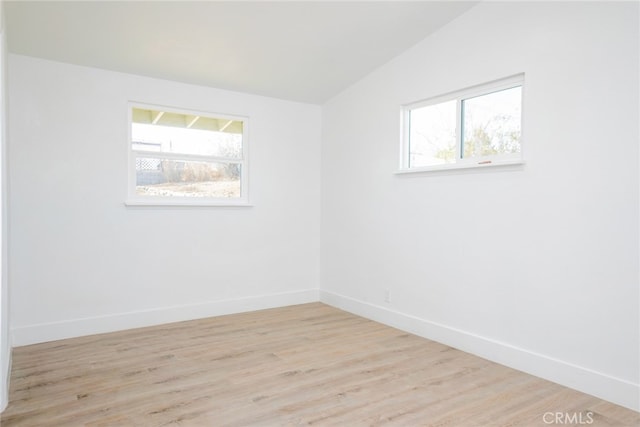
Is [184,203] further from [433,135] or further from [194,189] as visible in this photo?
[433,135]

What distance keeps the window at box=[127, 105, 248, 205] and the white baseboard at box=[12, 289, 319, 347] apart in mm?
1110

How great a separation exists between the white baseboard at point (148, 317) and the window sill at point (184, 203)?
105 cm

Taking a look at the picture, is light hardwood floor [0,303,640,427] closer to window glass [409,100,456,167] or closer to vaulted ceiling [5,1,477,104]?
window glass [409,100,456,167]

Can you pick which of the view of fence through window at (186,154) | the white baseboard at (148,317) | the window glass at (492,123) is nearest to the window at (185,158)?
the view of fence through window at (186,154)

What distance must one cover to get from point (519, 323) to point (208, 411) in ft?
7.44

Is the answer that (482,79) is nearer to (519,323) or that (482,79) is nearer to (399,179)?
(399,179)

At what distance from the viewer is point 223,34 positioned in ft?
11.7

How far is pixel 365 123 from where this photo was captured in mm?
4625

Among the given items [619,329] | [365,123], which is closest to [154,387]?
[619,329]

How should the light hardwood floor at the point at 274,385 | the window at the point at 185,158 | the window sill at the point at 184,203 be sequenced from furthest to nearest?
the window at the point at 185,158 < the window sill at the point at 184,203 < the light hardwood floor at the point at 274,385

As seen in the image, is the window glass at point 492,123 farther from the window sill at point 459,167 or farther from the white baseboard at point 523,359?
the white baseboard at point 523,359

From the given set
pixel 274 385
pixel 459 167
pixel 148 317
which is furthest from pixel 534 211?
pixel 148 317

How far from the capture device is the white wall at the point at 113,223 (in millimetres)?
3570

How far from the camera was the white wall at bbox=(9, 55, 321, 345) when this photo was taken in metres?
3.57
